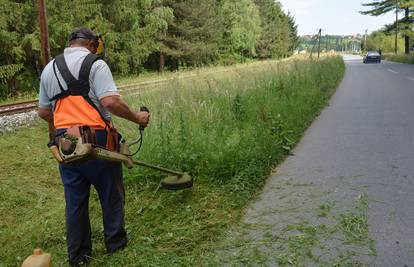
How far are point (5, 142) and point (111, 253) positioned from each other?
5.66 m

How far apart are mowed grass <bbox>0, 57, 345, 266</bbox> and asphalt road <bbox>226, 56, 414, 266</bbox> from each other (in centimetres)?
30

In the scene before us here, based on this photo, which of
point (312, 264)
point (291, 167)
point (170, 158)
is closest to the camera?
point (312, 264)

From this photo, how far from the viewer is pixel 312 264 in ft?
10.7

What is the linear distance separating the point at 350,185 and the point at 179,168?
2.16 metres

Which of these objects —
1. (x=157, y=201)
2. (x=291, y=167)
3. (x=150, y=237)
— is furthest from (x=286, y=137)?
(x=150, y=237)

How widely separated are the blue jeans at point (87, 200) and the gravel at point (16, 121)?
6475 millimetres

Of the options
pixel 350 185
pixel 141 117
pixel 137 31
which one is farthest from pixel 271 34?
pixel 141 117

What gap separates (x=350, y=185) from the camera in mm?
5082

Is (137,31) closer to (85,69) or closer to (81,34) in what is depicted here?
(81,34)

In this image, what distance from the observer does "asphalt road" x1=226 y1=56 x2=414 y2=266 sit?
3.60 metres

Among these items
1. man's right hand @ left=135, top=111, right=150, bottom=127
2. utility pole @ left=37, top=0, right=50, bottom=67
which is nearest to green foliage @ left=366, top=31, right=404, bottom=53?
utility pole @ left=37, top=0, right=50, bottom=67

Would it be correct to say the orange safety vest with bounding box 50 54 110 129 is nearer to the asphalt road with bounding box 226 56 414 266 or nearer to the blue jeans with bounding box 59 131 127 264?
the blue jeans with bounding box 59 131 127 264

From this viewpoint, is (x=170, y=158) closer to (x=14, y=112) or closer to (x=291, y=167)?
(x=291, y=167)

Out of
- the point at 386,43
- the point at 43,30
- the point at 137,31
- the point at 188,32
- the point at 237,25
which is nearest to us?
the point at 43,30
